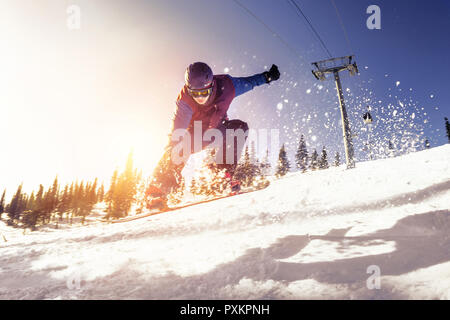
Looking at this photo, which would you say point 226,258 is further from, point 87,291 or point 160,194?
point 160,194

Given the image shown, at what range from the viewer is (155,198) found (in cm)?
463

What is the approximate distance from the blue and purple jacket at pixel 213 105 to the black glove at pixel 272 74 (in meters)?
0.46

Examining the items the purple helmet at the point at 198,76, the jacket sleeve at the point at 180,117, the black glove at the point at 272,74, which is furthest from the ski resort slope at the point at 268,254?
the black glove at the point at 272,74

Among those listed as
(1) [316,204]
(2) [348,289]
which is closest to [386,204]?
(1) [316,204]

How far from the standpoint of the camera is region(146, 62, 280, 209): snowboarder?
159 inches

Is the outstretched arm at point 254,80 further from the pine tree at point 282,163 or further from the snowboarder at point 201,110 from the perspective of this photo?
the pine tree at point 282,163

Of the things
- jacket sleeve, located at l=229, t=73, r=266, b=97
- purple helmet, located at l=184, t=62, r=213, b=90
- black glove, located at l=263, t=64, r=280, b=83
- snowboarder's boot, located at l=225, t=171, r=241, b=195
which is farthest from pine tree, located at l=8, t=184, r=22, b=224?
black glove, located at l=263, t=64, r=280, b=83

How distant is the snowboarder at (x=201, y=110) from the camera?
4.04m

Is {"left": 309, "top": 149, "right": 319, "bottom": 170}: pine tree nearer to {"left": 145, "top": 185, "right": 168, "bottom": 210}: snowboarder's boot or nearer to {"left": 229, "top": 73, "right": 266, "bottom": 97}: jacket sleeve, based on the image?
{"left": 229, "top": 73, "right": 266, "bottom": 97}: jacket sleeve

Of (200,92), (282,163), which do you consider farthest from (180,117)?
(282,163)

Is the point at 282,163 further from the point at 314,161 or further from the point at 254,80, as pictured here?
the point at 254,80

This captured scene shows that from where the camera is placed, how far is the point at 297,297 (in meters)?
1.43

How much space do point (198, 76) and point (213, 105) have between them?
2.35 ft

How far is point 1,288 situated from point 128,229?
1.53 m
